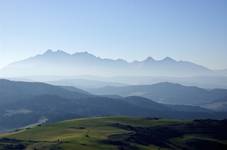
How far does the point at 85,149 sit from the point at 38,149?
71.4ft

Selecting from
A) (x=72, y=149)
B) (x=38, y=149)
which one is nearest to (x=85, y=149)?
(x=72, y=149)

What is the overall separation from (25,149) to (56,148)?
14980mm

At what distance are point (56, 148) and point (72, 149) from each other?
751cm

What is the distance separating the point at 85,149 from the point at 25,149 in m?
28.2

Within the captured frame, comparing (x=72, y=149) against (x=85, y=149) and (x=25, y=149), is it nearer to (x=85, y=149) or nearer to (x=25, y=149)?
(x=85, y=149)

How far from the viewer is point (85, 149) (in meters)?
200

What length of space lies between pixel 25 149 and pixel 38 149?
7.16 meters

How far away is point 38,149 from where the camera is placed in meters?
197

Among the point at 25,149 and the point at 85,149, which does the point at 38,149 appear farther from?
the point at 85,149

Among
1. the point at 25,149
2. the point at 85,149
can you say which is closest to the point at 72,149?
the point at 85,149

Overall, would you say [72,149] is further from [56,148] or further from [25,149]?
[25,149]

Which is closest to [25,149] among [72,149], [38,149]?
[38,149]

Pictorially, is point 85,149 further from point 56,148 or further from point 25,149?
point 25,149

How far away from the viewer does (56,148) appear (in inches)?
7790
